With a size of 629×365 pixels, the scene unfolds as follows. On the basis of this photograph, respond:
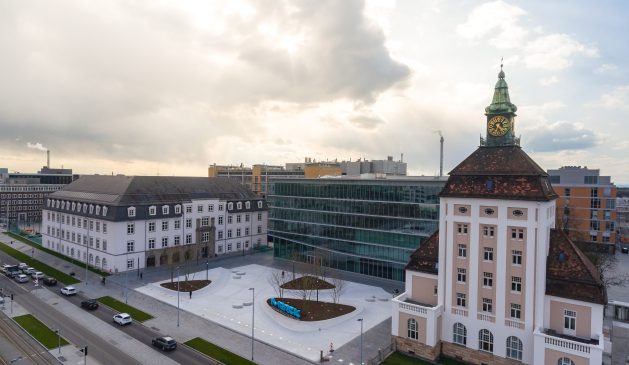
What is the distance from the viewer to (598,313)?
1363 inches

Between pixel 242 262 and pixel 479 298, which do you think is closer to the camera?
pixel 479 298

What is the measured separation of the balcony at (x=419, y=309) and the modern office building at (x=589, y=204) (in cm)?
7132

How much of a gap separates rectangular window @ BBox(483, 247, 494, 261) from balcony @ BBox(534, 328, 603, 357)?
7484 mm

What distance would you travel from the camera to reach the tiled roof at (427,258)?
4398cm

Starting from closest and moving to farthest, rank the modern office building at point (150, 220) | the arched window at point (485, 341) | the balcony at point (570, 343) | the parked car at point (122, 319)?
1. the balcony at point (570, 343)
2. the arched window at point (485, 341)
3. the parked car at point (122, 319)
4. the modern office building at point (150, 220)

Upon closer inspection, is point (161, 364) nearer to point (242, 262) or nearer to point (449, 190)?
point (449, 190)

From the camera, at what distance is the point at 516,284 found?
37812 mm

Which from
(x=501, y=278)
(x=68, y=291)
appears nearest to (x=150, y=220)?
(x=68, y=291)

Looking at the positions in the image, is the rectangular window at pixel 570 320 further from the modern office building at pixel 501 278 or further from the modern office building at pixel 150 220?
the modern office building at pixel 150 220

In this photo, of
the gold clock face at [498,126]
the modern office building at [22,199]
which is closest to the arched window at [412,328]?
the gold clock face at [498,126]

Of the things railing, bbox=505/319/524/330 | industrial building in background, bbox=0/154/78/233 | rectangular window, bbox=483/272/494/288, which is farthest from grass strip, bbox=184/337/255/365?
industrial building in background, bbox=0/154/78/233

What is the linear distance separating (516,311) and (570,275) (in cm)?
611

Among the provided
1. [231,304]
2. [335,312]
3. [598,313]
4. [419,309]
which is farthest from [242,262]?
[598,313]

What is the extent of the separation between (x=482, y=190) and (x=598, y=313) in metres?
14.7
